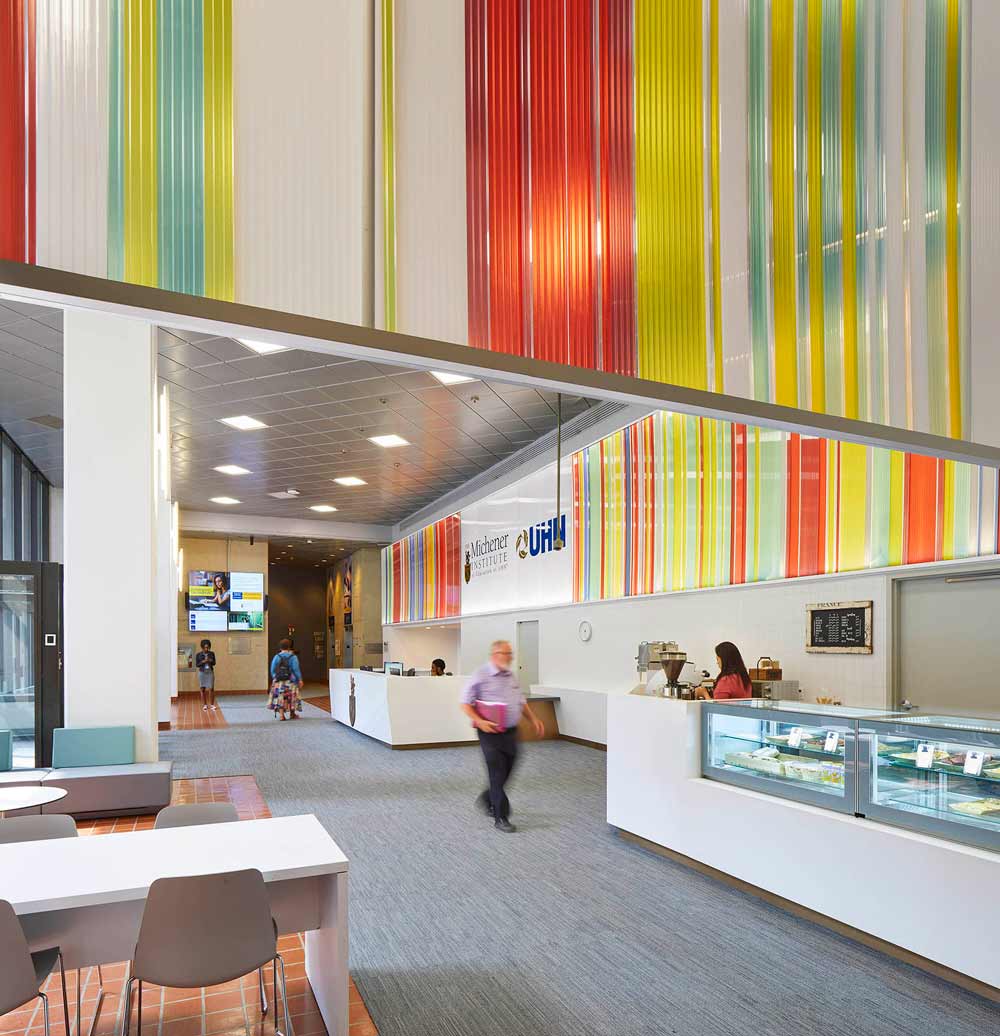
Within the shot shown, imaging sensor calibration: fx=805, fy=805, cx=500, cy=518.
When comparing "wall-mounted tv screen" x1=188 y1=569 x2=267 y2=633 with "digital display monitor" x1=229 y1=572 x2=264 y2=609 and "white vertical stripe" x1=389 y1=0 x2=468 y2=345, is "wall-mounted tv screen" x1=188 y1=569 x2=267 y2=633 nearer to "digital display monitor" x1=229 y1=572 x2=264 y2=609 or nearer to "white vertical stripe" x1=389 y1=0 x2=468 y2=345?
"digital display monitor" x1=229 y1=572 x2=264 y2=609

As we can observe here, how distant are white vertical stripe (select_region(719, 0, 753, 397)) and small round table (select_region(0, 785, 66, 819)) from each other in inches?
164

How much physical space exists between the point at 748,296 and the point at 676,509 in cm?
649

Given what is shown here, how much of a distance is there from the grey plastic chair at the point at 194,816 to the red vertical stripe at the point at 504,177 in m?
2.72

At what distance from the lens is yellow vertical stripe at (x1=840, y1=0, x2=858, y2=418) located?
9.32 feet

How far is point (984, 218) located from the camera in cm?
341

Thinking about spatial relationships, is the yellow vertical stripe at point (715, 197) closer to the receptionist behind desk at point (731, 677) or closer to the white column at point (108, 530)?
the receptionist behind desk at point (731, 677)

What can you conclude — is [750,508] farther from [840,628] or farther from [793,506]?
[840,628]

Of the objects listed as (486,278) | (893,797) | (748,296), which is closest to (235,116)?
(486,278)

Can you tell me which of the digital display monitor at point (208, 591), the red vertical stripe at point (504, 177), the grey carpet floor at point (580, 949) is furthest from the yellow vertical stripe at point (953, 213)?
the digital display monitor at point (208, 591)

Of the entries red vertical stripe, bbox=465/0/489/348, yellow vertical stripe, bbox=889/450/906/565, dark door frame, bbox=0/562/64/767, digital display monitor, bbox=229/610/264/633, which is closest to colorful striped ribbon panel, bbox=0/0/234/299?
red vertical stripe, bbox=465/0/489/348

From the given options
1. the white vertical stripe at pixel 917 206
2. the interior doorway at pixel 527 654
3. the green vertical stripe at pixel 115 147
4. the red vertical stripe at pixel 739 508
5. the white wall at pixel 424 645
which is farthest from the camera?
the white wall at pixel 424 645

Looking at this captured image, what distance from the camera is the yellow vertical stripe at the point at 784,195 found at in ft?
8.69

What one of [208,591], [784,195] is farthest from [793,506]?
[208,591]

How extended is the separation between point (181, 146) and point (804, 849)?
13.6 ft
